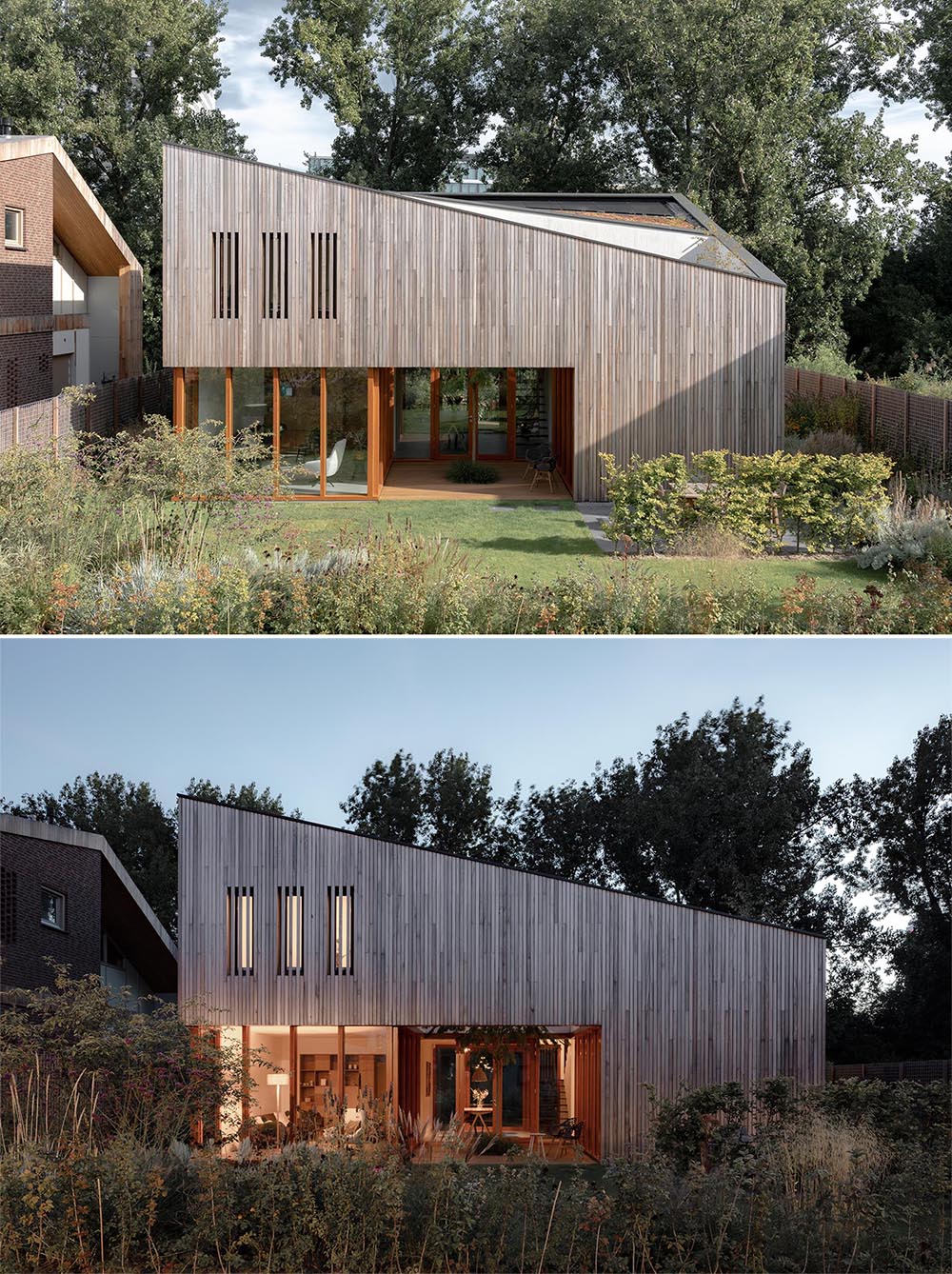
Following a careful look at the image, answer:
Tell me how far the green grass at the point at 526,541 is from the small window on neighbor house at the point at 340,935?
154 inches

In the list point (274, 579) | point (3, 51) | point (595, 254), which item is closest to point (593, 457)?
point (595, 254)

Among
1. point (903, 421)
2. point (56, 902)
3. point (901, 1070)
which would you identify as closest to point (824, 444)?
point (903, 421)

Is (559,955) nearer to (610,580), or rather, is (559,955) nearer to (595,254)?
(610,580)

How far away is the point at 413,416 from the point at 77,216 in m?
8.74

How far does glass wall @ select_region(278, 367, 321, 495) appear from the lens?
18.1 metres

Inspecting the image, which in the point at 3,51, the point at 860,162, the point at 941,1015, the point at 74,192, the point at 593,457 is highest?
the point at 3,51

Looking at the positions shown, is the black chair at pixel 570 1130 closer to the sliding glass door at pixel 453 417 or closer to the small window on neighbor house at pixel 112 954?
the small window on neighbor house at pixel 112 954

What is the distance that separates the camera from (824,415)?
74.9 ft

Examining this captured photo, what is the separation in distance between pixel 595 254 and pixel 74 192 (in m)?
12.7

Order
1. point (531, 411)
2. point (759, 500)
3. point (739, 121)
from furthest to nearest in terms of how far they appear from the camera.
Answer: point (739, 121) < point (531, 411) < point (759, 500)

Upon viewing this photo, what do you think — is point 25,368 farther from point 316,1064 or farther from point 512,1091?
point 512,1091

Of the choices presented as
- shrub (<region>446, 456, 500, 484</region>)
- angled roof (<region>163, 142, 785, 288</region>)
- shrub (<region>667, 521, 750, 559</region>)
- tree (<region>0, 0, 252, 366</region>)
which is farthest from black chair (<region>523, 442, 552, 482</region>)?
tree (<region>0, 0, 252, 366</region>)

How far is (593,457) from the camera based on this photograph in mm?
18016

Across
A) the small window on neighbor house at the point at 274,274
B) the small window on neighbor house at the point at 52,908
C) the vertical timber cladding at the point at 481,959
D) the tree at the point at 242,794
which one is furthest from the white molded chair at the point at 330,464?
the tree at the point at 242,794
